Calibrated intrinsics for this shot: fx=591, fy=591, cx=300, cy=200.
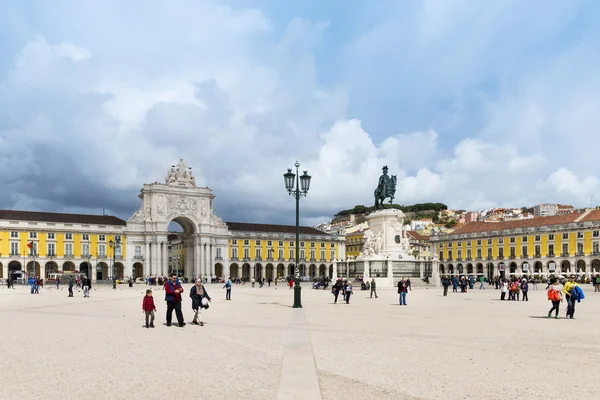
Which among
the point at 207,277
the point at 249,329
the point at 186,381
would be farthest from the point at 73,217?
the point at 186,381

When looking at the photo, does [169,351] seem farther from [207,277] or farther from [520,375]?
[207,277]

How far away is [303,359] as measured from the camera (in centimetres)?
1056

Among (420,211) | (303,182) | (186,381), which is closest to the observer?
(186,381)

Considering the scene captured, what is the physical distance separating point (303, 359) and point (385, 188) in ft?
132

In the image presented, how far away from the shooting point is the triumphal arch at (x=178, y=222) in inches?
3666

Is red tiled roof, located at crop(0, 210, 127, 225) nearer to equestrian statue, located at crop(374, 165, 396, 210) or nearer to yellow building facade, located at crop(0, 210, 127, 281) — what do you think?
yellow building facade, located at crop(0, 210, 127, 281)

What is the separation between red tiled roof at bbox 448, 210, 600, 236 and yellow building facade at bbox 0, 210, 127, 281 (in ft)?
193

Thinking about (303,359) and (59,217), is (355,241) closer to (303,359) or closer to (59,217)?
(59,217)

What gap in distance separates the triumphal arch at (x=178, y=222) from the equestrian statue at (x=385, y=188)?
162ft

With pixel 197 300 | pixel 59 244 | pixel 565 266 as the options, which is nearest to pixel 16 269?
pixel 59 244

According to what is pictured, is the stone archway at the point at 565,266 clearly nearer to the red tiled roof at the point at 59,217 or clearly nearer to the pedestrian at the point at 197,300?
the red tiled roof at the point at 59,217

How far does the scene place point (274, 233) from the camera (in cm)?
10925

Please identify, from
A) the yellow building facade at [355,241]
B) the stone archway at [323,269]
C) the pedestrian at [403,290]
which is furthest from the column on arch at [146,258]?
the pedestrian at [403,290]

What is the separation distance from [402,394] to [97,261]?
9019 centimetres
